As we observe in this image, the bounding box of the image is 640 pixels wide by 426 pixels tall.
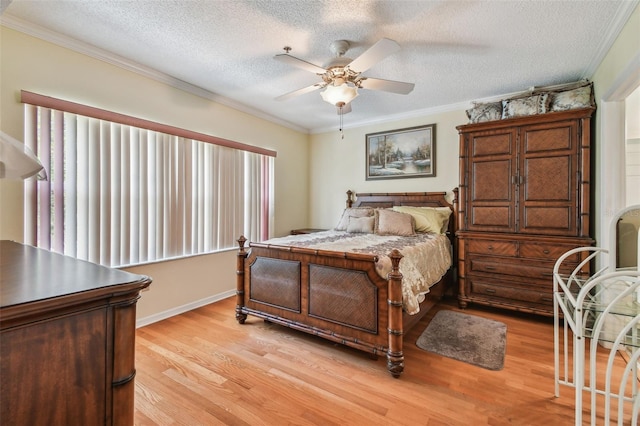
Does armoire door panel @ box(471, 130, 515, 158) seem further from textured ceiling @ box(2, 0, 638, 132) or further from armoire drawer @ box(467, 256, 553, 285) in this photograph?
armoire drawer @ box(467, 256, 553, 285)

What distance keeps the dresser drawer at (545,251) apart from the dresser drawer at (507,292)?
338 mm

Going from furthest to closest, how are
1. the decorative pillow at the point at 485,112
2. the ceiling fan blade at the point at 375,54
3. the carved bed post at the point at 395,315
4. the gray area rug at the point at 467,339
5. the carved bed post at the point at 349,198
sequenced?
the carved bed post at the point at 349,198, the decorative pillow at the point at 485,112, the gray area rug at the point at 467,339, the carved bed post at the point at 395,315, the ceiling fan blade at the point at 375,54

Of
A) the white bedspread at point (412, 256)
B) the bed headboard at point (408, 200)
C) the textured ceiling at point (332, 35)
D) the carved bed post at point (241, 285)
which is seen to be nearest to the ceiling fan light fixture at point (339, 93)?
the textured ceiling at point (332, 35)

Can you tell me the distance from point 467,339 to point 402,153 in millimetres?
2643

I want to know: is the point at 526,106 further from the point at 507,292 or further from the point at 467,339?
the point at 467,339

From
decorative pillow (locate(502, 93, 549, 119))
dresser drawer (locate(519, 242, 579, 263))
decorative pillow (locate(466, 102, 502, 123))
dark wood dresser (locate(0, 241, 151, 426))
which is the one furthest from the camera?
decorative pillow (locate(466, 102, 502, 123))

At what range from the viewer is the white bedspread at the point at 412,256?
2.13m

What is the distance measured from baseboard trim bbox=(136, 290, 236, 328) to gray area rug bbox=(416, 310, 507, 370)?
2444 mm

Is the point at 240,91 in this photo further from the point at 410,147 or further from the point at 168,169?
the point at 410,147

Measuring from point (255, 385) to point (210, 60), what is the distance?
279cm

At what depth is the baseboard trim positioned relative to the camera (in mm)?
2797

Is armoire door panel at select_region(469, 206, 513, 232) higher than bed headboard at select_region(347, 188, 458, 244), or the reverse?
bed headboard at select_region(347, 188, 458, 244)

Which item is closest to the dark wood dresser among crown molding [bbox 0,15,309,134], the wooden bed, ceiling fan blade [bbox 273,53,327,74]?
the wooden bed

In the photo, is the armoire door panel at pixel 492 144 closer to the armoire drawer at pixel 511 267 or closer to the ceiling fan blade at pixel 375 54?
the armoire drawer at pixel 511 267
